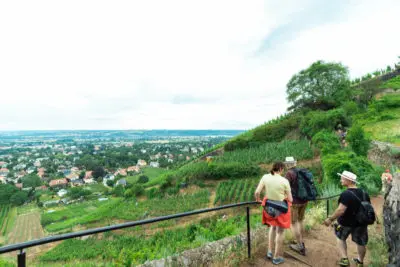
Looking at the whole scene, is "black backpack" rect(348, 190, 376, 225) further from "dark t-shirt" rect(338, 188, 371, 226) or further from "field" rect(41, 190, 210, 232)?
"field" rect(41, 190, 210, 232)

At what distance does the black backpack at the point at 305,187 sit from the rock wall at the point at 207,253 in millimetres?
972

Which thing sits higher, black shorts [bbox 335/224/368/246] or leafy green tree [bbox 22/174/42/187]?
black shorts [bbox 335/224/368/246]

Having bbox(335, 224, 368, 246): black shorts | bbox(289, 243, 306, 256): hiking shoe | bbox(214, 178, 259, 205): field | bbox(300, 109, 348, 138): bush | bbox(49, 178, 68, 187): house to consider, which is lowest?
bbox(49, 178, 68, 187): house

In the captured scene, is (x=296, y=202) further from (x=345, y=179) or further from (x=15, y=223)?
(x=15, y=223)

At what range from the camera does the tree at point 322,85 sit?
27844 millimetres

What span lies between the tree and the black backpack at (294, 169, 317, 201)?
93.0ft

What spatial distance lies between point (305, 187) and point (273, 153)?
22878 millimetres

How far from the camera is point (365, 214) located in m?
2.71

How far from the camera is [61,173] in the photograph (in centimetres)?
7838

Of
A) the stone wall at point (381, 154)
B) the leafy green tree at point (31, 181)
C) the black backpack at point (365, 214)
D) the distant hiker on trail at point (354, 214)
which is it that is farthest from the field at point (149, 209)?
the leafy green tree at point (31, 181)

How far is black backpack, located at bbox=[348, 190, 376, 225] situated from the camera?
269 centimetres

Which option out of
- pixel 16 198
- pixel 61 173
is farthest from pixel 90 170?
pixel 16 198

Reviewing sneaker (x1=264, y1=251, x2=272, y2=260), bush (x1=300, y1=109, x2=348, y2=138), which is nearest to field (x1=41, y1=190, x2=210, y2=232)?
bush (x1=300, y1=109, x2=348, y2=138)

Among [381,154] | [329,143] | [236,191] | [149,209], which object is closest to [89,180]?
[149,209]
